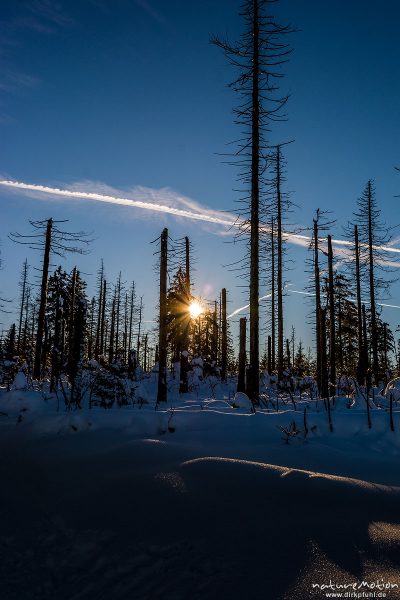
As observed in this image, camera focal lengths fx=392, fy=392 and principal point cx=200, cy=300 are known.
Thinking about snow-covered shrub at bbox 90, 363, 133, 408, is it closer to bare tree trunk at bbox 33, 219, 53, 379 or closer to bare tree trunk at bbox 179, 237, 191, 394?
bare tree trunk at bbox 179, 237, 191, 394

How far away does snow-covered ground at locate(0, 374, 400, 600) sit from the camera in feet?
4.52

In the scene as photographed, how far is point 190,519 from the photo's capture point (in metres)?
1.85

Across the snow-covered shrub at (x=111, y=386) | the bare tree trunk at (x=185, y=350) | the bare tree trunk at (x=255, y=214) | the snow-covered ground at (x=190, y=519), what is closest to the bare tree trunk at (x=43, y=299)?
the bare tree trunk at (x=185, y=350)

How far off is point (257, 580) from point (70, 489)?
147 centimetres

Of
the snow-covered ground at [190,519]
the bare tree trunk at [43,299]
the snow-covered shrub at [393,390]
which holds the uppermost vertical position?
the bare tree trunk at [43,299]

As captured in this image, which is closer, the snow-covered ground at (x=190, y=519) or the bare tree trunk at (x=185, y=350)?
the snow-covered ground at (x=190, y=519)

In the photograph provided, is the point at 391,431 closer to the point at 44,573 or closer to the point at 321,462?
the point at 321,462

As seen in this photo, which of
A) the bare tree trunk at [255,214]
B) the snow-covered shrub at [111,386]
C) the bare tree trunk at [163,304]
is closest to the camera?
the snow-covered shrub at [111,386]

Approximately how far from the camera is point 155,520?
187 centimetres

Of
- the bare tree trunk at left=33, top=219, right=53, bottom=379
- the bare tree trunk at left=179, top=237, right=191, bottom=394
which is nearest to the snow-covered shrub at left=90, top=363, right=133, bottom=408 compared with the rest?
the bare tree trunk at left=179, top=237, right=191, bottom=394

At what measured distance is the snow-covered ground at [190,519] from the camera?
1377mm

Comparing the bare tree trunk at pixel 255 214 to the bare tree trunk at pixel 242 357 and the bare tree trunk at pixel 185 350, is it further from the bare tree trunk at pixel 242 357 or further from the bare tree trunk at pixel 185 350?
the bare tree trunk at pixel 185 350

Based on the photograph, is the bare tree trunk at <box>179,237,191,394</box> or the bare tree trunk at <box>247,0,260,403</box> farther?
the bare tree trunk at <box>179,237,191,394</box>

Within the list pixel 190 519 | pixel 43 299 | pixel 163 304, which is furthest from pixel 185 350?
pixel 190 519
